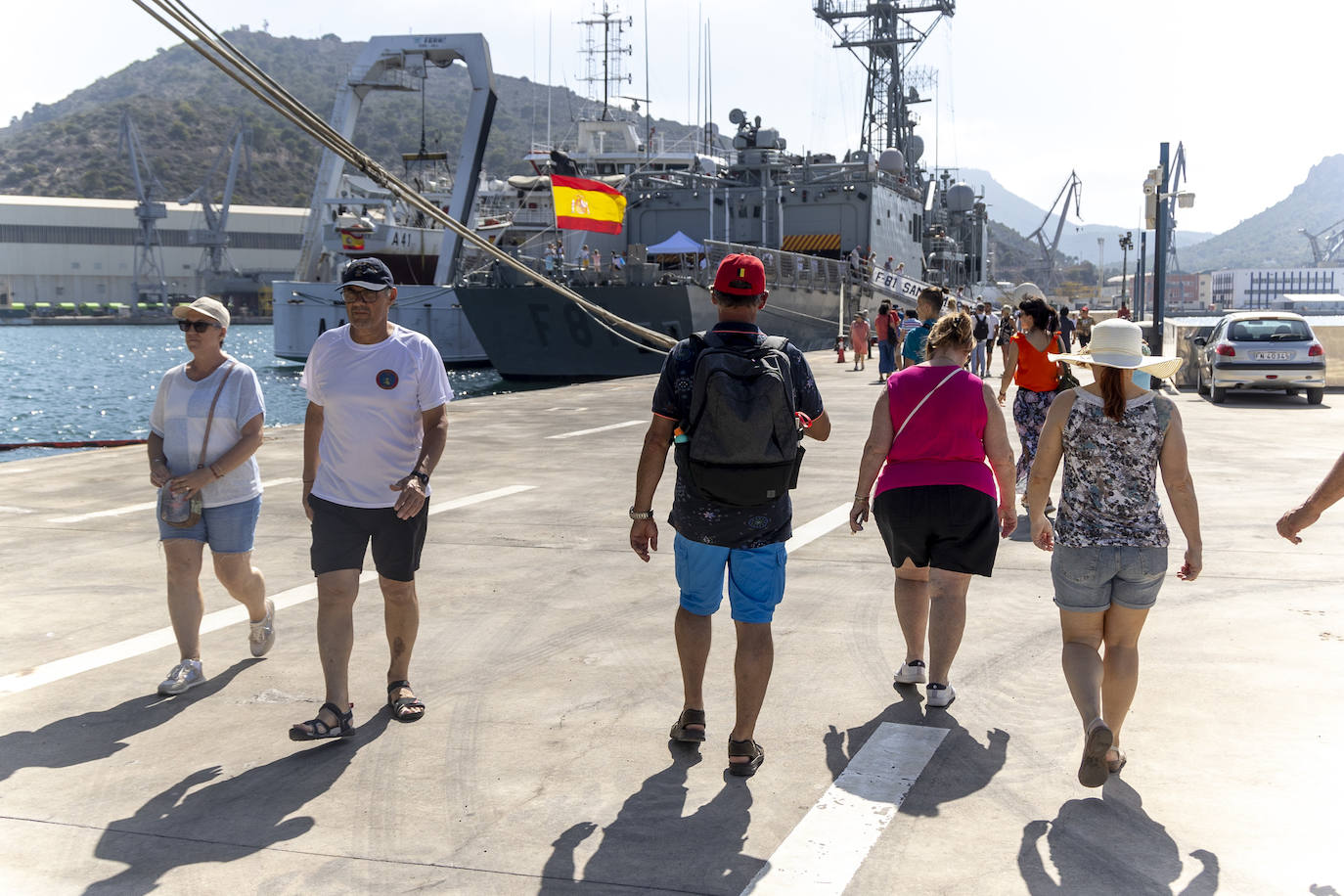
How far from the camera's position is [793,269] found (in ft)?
120

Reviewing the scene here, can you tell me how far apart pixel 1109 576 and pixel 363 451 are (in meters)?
2.86

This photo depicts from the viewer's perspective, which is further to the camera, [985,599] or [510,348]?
[510,348]

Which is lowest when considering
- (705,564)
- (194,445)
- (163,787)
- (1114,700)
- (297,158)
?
(163,787)

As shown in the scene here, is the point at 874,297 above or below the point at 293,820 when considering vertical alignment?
above

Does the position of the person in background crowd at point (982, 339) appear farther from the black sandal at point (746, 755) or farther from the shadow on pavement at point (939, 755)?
the black sandal at point (746, 755)

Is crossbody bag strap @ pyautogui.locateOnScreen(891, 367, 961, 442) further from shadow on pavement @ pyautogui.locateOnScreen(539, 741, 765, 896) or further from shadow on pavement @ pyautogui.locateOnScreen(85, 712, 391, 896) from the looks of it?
shadow on pavement @ pyautogui.locateOnScreen(85, 712, 391, 896)

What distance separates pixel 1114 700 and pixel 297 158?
619 ft

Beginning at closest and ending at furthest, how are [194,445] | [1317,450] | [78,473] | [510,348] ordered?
[194,445] → [78,473] → [1317,450] → [510,348]

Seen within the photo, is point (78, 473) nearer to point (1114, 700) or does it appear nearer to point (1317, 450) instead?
point (1114, 700)

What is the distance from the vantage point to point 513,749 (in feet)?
14.3

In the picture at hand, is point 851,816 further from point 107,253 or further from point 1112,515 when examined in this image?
point 107,253

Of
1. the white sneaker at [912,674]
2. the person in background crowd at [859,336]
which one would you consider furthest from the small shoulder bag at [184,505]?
the person in background crowd at [859,336]

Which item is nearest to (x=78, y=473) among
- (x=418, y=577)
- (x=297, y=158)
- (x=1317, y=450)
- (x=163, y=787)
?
(x=418, y=577)

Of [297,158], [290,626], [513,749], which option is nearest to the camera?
[513,749]
